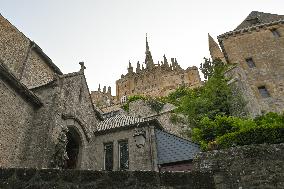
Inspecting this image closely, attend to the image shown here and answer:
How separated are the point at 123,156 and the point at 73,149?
9.46 feet

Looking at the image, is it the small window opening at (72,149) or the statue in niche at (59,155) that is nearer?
the statue in niche at (59,155)

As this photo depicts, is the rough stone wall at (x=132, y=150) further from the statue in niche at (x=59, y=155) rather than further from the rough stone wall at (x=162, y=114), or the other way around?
the rough stone wall at (x=162, y=114)

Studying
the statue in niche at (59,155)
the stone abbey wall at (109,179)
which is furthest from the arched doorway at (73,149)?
the stone abbey wall at (109,179)

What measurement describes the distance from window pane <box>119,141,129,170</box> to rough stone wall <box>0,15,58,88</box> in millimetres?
6241

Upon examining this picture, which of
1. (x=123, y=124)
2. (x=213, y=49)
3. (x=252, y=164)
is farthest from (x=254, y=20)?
(x=252, y=164)

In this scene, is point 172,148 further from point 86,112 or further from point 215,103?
point 215,103

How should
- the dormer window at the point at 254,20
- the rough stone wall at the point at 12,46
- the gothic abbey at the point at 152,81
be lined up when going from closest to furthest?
the rough stone wall at the point at 12,46
the dormer window at the point at 254,20
the gothic abbey at the point at 152,81

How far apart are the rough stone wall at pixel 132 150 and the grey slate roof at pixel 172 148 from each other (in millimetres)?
465

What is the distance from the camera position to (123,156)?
680 inches

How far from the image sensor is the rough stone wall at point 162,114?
88.8 feet

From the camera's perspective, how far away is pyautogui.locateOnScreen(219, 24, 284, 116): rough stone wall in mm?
25297

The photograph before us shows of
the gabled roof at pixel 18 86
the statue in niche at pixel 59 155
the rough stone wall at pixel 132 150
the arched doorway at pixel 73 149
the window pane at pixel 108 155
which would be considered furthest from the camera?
the window pane at pixel 108 155

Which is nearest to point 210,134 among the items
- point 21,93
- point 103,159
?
point 103,159

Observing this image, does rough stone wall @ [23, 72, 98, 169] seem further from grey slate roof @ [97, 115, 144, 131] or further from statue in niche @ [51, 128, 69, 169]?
grey slate roof @ [97, 115, 144, 131]
